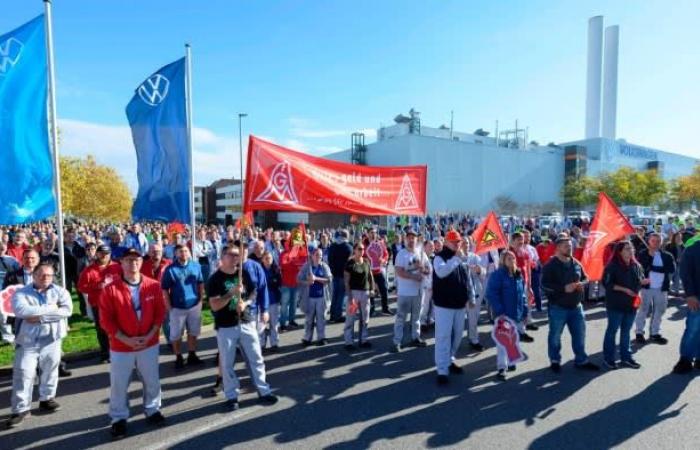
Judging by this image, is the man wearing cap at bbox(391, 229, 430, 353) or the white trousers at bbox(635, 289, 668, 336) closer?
the man wearing cap at bbox(391, 229, 430, 353)

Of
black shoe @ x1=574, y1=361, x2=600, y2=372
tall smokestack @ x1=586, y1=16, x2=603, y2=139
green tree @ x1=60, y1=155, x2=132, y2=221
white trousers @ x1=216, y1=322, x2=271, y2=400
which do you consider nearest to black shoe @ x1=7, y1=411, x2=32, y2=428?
white trousers @ x1=216, y1=322, x2=271, y2=400

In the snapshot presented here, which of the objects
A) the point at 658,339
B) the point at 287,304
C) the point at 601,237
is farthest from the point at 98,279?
the point at 658,339

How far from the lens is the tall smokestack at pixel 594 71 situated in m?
84.1

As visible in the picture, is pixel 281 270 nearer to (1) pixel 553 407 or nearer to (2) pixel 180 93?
(2) pixel 180 93

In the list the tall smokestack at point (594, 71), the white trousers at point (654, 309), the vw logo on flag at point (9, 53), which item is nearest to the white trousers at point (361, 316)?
the white trousers at point (654, 309)

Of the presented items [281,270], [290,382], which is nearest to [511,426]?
[290,382]

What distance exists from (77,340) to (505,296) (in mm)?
7420

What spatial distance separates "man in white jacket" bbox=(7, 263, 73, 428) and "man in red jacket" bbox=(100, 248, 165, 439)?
3.58ft

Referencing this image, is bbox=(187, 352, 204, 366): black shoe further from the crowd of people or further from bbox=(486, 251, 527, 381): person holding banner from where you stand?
bbox=(486, 251, 527, 381): person holding banner

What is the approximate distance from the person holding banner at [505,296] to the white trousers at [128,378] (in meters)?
4.52

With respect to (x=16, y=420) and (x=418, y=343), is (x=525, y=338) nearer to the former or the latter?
(x=418, y=343)

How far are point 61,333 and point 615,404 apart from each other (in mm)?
6781

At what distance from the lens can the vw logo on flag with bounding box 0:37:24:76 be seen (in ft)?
18.7

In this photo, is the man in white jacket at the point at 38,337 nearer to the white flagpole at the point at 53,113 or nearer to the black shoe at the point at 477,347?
the white flagpole at the point at 53,113
